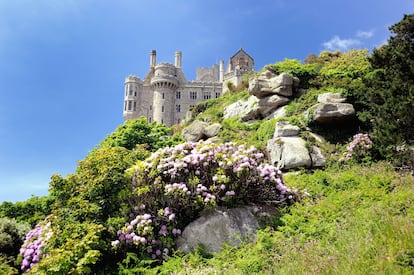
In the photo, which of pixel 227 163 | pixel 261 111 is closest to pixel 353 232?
pixel 227 163

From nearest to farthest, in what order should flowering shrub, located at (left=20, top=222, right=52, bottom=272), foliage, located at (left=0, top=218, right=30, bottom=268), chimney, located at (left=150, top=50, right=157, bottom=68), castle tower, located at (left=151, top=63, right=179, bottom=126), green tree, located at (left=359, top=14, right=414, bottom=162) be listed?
flowering shrub, located at (left=20, top=222, right=52, bottom=272)
foliage, located at (left=0, top=218, right=30, bottom=268)
green tree, located at (left=359, top=14, right=414, bottom=162)
castle tower, located at (left=151, top=63, right=179, bottom=126)
chimney, located at (left=150, top=50, right=157, bottom=68)

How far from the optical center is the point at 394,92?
38.1 ft

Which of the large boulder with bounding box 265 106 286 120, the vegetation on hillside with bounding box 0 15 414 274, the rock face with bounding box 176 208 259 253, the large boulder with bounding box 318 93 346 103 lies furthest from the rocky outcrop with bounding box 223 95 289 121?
the rock face with bounding box 176 208 259 253

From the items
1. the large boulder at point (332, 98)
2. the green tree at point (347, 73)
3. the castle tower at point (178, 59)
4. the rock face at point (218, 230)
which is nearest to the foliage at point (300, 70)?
the green tree at point (347, 73)

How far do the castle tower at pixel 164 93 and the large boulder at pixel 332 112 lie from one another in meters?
48.2

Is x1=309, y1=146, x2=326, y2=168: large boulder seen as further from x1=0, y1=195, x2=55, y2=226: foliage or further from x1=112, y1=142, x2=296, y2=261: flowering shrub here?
x1=0, y1=195, x2=55, y2=226: foliage

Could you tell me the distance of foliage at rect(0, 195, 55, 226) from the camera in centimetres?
1376

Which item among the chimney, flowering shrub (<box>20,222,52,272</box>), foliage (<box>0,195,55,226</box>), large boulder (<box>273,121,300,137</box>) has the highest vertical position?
the chimney

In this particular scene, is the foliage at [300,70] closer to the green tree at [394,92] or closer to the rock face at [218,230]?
the green tree at [394,92]

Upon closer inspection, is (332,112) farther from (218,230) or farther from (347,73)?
(218,230)

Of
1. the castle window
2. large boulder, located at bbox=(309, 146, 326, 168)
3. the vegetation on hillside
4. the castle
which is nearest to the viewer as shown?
the vegetation on hillside

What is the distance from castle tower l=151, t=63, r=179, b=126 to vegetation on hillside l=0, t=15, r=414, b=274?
160 feet

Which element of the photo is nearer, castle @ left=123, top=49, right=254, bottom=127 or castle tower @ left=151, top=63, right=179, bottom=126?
castle tower @ left=151, top=63, right=179, bottom=126

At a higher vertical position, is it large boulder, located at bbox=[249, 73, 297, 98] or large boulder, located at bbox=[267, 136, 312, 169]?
large boulder, located at bbox=[249, 73, 297, 98]
